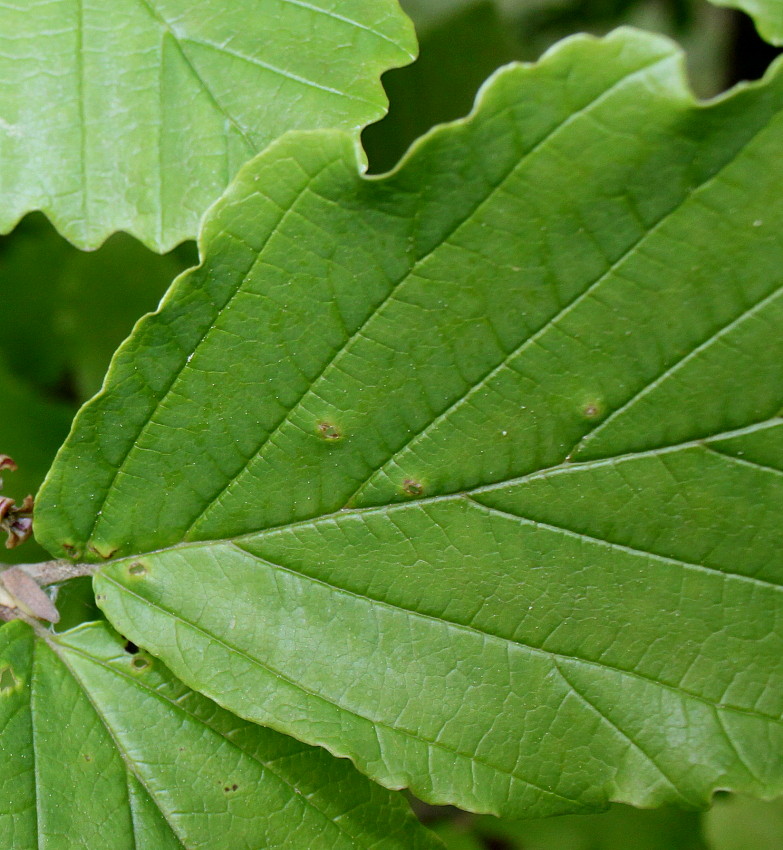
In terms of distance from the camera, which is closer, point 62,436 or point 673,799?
point 673,799

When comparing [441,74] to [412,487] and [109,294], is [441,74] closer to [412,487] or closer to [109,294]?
[109,294]

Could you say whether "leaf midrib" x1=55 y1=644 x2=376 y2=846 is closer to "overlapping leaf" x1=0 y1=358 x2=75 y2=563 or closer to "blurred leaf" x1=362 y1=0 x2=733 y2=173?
"overlapping leaf" x1=0 y1=358 x2=75 y2=563

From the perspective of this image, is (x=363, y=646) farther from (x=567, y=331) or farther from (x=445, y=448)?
(x=567, y=331)

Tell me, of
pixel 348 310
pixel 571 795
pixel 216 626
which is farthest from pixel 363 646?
pixel 348 310

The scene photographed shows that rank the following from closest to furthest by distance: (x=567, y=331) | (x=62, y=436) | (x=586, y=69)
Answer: (x=586, y=69), (x=567, y=331), (x=62, y=436)

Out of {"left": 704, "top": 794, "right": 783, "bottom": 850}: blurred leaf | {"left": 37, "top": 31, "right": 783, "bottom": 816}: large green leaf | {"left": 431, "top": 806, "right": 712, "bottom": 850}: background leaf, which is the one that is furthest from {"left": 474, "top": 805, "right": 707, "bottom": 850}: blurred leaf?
{"left": 37, "top": 31, "right": 783, "bottom": 816}: large green leaf

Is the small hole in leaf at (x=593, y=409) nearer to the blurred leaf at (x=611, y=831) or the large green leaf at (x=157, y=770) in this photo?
the large green leaf at (x=157, y=770)

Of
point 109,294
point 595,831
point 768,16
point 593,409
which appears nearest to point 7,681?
point 593,409
